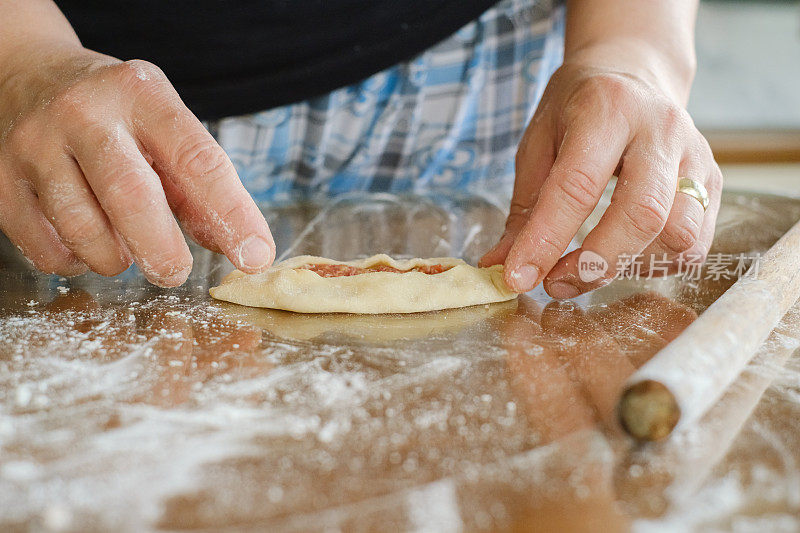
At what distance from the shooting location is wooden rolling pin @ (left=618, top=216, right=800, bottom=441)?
32.2 inches

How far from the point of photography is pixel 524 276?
1.31 metres

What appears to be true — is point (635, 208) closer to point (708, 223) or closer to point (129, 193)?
point (708, 223)

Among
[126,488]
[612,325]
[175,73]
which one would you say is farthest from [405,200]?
[126,488]

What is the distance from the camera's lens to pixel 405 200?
2.29m

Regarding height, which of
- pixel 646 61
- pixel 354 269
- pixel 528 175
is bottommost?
pixel 354 269

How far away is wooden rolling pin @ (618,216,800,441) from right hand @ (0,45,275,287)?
2.27 ft

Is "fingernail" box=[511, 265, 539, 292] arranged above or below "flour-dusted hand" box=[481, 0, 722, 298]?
below

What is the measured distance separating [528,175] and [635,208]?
1.20 ft

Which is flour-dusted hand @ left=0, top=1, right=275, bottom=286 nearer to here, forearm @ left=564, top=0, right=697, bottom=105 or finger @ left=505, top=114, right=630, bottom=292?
finger @ left=505, top=114, right=630, bottom=292

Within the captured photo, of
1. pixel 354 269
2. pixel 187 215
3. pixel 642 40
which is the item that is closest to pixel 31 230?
pixel 187 215

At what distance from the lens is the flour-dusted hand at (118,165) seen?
→ 1169 millimetres

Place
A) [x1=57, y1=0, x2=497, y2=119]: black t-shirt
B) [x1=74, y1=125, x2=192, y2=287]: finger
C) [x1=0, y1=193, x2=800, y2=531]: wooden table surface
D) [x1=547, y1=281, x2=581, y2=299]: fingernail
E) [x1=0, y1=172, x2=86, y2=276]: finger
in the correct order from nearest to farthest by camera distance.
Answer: [x1=0, y1=193, x2=800, y2=531]: wooden table surface, [x1=74, y1=125, x2=192, y2=287]: finger, [x1=0, y1=172, x2=86, y2=276]: finger, [x1=547, y1=281, x2=581, y2=299]: fingernail, [x1=57, y1=0, x2=497, y2=119]: black t-shirt

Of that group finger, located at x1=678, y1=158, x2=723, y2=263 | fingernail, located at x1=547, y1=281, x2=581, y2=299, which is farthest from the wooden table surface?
finger, located at x1=678, y1=158, x2=723, y2=263

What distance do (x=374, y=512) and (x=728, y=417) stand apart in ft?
1.70
